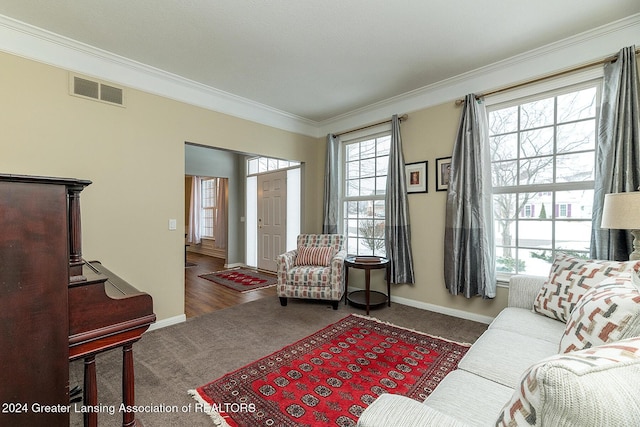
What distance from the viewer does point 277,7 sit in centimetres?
203

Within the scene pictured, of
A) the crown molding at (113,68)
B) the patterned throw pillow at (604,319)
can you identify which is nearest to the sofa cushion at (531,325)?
the patterned throw pillow at (604,319)

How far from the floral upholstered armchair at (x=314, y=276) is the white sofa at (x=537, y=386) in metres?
1.86

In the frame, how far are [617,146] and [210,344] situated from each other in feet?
12.1

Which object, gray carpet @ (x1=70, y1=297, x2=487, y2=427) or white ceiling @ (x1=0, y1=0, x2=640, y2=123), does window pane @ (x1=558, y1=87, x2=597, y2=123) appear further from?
gray carpet @ (x1=70, y1=297, x2=487, y2=427)

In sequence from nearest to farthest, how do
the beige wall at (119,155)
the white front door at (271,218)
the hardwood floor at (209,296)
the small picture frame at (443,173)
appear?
the beige wall at (119,155) → the small picture frame at (443,173) → the hardwood floor at (209,296) → the white front door at (271,218)

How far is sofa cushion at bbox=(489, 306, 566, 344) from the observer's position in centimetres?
163

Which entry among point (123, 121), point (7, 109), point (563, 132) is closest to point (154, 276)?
point (123, 121)

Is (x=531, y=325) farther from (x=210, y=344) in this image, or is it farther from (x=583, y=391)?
(x=210, y=344)

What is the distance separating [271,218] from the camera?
559 centimetres

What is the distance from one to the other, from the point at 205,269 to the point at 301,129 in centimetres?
359

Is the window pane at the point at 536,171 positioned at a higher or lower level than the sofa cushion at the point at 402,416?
higher

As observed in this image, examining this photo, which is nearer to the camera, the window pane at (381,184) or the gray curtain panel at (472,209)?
the gray curtain panel at (472,209)

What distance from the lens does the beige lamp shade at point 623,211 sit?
1710 millimetres

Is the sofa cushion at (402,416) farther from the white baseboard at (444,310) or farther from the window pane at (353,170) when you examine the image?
the window pane at (353,170)
